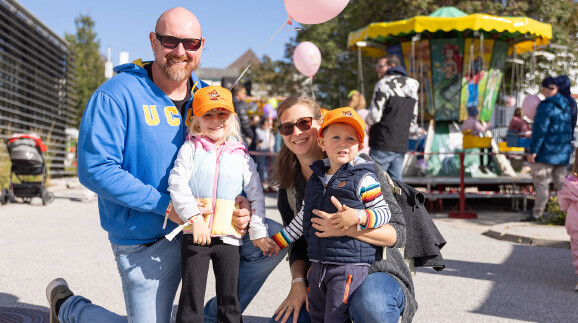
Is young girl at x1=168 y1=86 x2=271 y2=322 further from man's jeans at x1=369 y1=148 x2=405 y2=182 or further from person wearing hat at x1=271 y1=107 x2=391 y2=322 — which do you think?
man's jeans at x1=369 y1=148 x2=405 y2=182

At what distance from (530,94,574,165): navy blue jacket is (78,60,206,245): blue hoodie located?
730 cm

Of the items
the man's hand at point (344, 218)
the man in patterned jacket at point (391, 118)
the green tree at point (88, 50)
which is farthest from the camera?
the green tree at point (88, 50)

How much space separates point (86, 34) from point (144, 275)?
35520 millimetres

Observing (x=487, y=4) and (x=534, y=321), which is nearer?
(x=534, y=321)

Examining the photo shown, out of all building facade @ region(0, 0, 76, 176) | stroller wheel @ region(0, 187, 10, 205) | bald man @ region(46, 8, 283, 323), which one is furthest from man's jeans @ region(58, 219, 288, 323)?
building facade @ region(0, 0, 76, 176)

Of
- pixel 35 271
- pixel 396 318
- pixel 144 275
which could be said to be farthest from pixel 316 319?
pixel 35 271

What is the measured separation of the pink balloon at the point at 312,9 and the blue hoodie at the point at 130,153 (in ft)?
4.54

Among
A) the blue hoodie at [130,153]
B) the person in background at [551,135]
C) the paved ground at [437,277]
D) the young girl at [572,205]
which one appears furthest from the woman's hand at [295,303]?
the person in background at [551,135]

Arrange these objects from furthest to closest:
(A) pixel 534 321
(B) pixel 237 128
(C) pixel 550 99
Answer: (C) pixel 550 99 < (A) pixel 534 321 < (B) pixel 237 128

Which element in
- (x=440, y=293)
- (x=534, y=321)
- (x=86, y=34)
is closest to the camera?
(x=534, y=321)

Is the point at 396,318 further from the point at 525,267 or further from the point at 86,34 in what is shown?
the point at 86,34

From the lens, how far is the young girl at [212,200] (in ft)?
9.56

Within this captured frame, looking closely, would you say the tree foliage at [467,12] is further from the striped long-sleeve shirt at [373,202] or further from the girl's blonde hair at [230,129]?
the striped long-sleeve shirt at [373,202]

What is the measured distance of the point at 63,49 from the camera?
78.3ft
